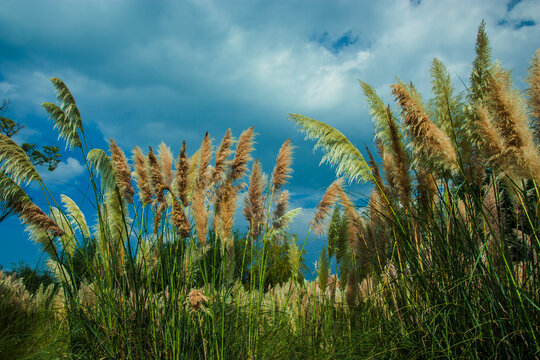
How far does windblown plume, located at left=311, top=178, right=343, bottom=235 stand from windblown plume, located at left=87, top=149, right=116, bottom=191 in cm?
217

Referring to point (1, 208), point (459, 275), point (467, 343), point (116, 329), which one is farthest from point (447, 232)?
point (1, 208)

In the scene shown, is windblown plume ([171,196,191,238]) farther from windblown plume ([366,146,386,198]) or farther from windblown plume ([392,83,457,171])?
windblown plume ([392,83,457,171])

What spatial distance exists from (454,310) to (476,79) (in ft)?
6.03

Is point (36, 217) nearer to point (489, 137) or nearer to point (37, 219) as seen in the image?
point (37, 219)

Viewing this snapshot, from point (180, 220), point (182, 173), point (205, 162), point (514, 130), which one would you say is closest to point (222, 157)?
point (205, 162)

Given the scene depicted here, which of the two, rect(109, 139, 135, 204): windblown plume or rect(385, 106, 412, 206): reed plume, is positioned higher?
rect(109, 139, 135, 204): windblown plume

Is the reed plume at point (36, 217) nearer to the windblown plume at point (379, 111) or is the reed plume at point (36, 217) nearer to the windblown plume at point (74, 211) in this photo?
the windblown plume at point (74, 211)

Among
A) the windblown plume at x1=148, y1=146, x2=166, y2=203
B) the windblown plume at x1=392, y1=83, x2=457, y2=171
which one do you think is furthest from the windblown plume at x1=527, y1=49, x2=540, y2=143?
the windblown plume at x1=148, y1=146, x2=166, y2=203

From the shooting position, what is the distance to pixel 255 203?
358 cm

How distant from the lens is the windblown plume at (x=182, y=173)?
11.0 ft

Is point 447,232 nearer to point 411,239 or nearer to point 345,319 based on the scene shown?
point 411,239

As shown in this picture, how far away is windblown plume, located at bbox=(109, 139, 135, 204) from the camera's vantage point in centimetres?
343

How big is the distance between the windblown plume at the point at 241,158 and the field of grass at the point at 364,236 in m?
0.01

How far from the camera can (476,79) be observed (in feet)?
9.81
